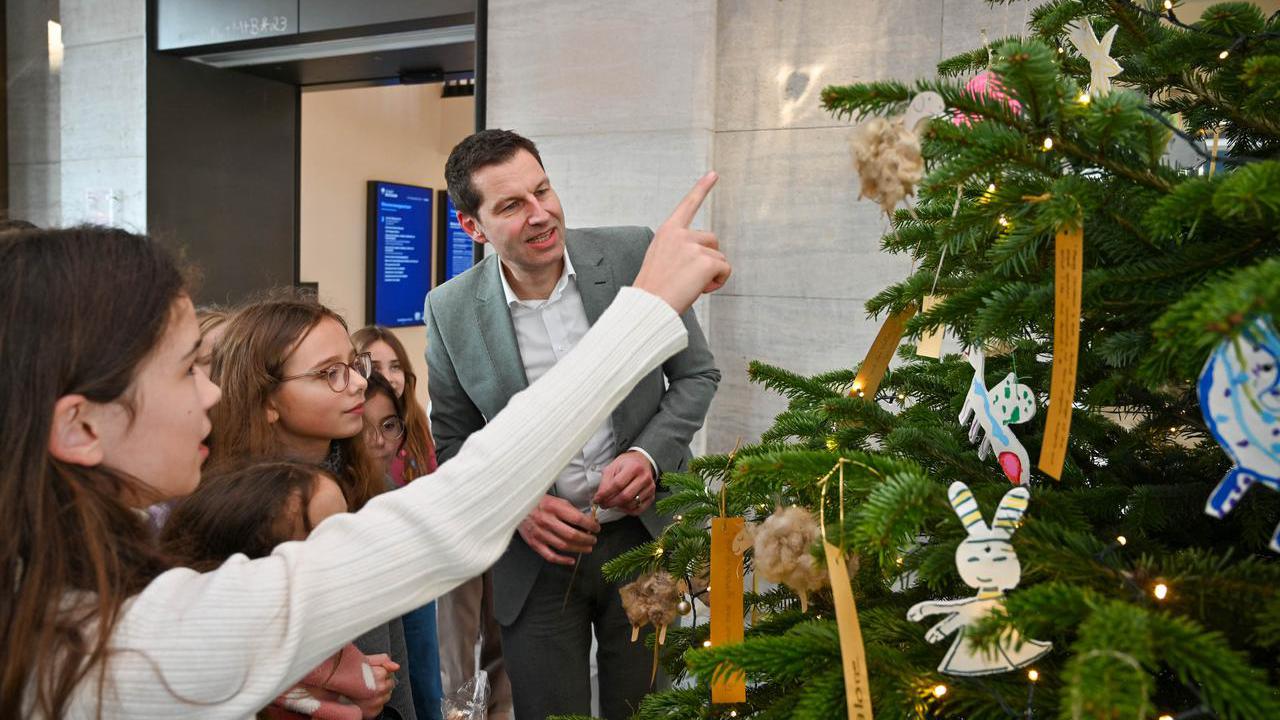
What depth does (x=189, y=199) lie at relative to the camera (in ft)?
14.4

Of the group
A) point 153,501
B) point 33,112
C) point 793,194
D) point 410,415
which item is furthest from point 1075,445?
point 33,112

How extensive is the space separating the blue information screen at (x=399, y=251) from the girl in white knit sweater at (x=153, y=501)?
5.27m

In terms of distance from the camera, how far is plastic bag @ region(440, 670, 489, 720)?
2.12 metres

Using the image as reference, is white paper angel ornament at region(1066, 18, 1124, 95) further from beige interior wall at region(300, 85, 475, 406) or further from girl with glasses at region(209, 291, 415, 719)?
beige interior wall at region(300, 85, 475, 406)

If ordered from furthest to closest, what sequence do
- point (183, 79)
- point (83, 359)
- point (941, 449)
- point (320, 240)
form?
point (320, 240) < point (183, 79) < point (941, 449) < point (83, 359)

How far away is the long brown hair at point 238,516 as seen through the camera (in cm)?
132

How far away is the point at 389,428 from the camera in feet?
7.77

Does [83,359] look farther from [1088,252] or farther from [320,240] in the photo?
[320,240]

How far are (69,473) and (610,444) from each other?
1.33m

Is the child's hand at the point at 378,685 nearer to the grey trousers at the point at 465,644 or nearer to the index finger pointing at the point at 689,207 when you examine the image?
the index finger pointing at the point at 689,207

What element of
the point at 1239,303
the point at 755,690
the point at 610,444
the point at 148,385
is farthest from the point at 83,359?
the point at 610,444

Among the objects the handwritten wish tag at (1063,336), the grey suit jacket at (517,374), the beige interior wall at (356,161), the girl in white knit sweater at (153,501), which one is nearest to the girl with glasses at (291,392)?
the grey suit jacket at (517,374)

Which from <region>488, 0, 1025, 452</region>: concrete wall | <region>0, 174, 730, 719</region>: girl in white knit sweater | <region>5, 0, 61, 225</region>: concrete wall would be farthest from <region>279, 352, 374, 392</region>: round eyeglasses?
<region>5, 0, 61, 225</region>: concrete wall

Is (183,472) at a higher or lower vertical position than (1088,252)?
lower
